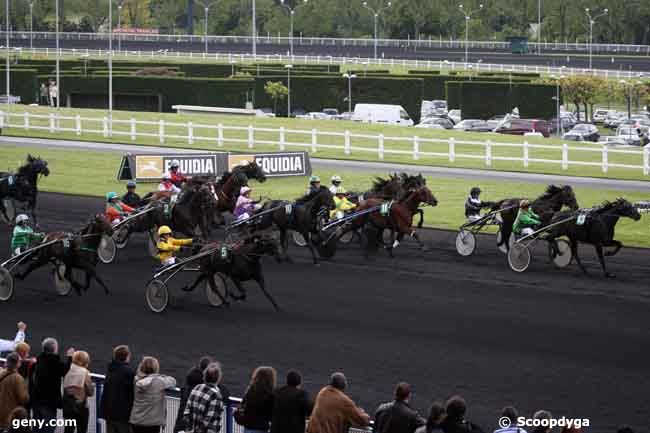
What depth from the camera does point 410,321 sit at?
58.0 feet

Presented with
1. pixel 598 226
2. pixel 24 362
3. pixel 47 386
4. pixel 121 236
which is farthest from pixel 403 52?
pixel 47 386

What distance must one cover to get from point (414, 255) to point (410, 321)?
18.4ft

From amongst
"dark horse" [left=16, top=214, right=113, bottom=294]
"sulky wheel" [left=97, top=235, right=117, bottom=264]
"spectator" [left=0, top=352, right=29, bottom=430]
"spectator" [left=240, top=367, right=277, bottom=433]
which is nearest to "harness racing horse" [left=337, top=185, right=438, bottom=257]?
"sulky wheel" [left=97, top=235, right=117, bottom=264]

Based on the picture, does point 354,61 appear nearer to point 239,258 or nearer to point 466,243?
point 466,243

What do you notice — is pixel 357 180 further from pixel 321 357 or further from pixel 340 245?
pixel 321 357

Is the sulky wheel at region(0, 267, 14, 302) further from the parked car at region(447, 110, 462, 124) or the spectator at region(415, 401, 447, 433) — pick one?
the parked car at region(447, 110, 462, 124)

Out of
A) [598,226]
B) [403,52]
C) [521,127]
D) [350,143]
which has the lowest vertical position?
[598,226]

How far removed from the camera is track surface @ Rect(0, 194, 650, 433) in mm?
14188

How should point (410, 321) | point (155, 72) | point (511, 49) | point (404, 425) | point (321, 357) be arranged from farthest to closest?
point (511, 49), point (155, 72), point (410, 321), point (321, 357), point (404, 425)

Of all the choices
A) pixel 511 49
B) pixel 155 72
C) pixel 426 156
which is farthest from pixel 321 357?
pixel 511 49

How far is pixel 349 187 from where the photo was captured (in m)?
32.3

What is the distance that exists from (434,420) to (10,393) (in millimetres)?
3829

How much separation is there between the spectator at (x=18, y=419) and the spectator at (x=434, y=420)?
3188 millimetres

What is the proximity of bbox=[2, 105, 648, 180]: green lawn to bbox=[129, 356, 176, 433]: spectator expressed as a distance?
81.0 feet
